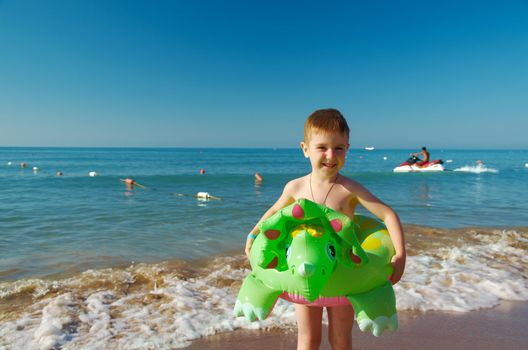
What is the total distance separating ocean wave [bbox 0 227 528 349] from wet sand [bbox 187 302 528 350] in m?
0.17

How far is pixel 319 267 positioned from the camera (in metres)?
1.47

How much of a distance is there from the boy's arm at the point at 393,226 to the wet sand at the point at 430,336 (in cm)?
152

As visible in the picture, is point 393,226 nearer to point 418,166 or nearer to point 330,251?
point 330,251

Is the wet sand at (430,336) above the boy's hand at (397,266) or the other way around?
the other way around

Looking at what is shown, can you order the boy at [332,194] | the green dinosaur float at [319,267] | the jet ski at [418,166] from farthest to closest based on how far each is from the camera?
the jet ski at [418,166], the boy at [332,194], the green dinosaur float at [319,267]

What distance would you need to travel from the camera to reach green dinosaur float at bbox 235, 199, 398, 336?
1.52 metres

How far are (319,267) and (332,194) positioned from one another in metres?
0.72

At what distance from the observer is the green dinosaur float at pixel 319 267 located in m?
1.52

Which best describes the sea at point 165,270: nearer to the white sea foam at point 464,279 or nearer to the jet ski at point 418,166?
the white sea foam at point 464,279

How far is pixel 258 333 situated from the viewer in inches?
130

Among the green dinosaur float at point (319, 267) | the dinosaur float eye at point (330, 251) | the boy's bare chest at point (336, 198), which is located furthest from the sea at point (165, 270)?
the dinosaur float eye at point (330, 251)

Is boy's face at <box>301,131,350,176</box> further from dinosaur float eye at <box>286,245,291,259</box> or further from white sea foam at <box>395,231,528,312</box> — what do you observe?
white sea foam at <box>395,231,528,312</box>

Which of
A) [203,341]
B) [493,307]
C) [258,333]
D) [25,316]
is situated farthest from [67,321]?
[493,307]

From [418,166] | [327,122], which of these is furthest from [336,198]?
[418,166]
